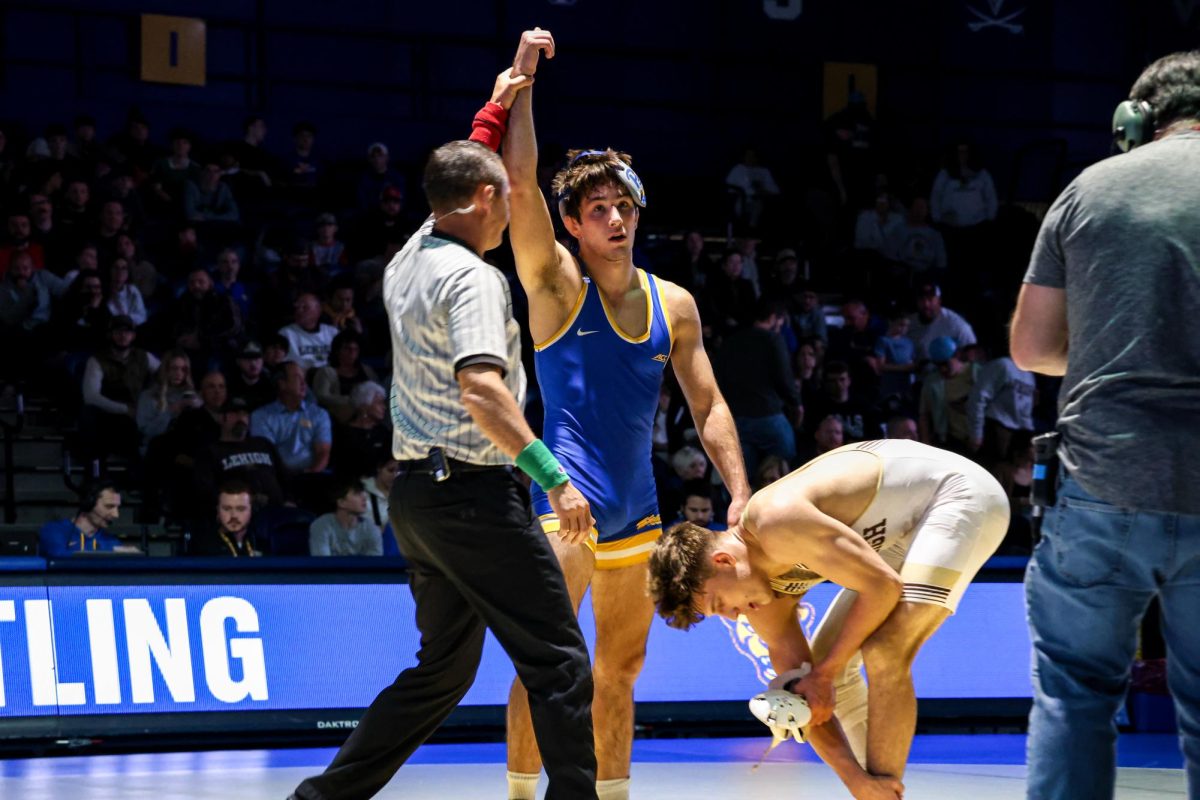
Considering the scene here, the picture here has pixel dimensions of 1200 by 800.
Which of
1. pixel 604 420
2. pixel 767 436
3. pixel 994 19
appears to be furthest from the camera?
pixel 994 19

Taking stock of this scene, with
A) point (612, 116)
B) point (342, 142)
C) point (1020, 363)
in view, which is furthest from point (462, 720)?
point (612, 116)

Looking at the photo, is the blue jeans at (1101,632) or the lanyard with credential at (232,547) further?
the lanyard with credential at (232,547)

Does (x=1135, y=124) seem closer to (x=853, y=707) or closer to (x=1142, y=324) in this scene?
(x=1142, y=324)

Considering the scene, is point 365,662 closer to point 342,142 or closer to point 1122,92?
point 342,142

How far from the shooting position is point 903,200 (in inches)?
661

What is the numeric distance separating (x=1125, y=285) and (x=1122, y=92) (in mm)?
18086

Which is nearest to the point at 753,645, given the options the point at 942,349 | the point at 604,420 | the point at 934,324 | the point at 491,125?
the point at 604,420

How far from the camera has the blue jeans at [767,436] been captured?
433 inches

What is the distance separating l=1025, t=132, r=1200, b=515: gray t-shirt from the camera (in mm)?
3211

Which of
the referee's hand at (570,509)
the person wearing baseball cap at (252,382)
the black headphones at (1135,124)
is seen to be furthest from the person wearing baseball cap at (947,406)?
the black headphones at (1135,124)

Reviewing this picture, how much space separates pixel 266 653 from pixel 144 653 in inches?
20.8

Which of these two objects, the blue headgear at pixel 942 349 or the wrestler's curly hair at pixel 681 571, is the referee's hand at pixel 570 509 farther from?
the blue headgear at pixel 942 349

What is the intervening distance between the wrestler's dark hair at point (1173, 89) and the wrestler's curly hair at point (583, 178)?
2.06 m

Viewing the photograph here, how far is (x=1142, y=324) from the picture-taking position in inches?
128
